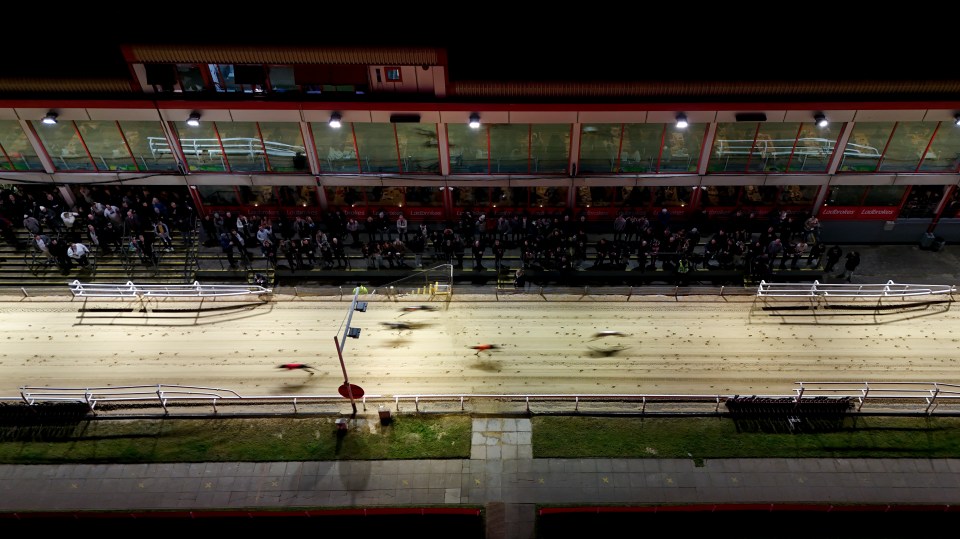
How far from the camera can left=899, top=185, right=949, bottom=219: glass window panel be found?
26.5m

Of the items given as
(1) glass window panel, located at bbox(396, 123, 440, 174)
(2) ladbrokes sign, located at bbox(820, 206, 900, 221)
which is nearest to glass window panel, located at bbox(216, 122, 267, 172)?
(1) glass window panel, located at bbox(396, 123, 440, 174)

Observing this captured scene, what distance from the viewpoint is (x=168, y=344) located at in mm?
21562

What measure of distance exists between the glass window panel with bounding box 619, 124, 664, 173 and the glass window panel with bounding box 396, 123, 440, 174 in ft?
27.4

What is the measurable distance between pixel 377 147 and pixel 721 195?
636 inches

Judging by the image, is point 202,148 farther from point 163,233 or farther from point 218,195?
point 163,233

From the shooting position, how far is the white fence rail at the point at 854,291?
22.5m

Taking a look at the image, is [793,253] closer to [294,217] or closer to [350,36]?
[350,36]

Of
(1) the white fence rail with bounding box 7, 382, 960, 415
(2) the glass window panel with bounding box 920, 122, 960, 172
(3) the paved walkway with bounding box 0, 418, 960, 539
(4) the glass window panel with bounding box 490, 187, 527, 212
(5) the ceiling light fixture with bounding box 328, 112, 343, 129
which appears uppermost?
(5) the ceiling light fixture with bounding box 328, 112, 343, 129

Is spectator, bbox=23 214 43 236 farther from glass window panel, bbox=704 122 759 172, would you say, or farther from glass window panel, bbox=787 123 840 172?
glass window panel, bbox=787 123 840 172

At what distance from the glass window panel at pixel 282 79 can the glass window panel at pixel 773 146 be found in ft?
65.8

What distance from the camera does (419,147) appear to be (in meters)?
25.9

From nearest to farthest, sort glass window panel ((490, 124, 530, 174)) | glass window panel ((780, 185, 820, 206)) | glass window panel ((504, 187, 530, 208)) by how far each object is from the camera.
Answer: glass window panel ((490, 124, 530, 174)) → glass window panel ((780, 185, 820, 206)) → glass window panel ((504, 187, 530, 208))

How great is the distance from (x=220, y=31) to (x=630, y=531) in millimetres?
23277

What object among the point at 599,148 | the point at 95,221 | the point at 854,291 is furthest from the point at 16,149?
the point at 854,291
